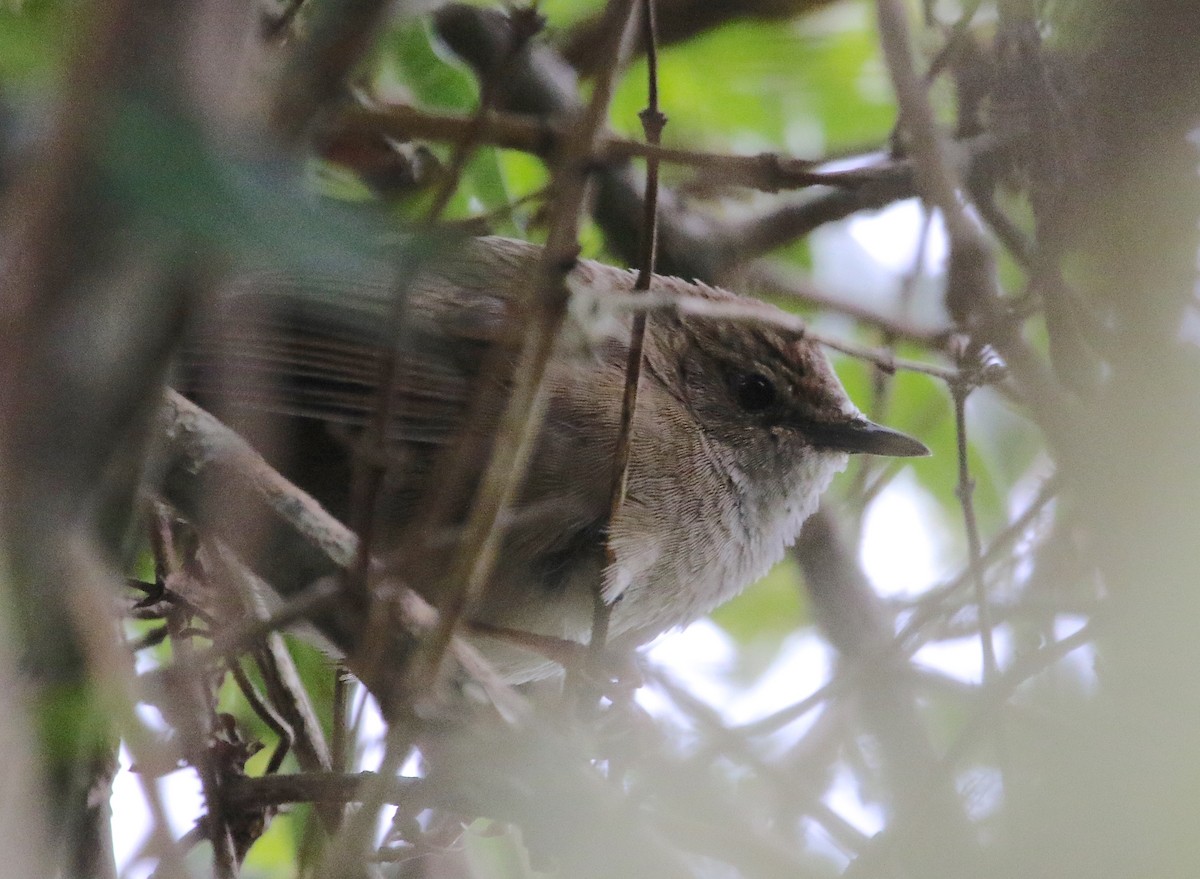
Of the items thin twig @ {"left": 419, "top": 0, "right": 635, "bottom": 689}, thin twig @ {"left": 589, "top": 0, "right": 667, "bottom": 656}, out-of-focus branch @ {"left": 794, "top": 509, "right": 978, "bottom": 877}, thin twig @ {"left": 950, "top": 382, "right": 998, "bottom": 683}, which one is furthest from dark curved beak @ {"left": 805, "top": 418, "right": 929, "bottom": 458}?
thin twig @ {"left": 419, "top": 0, "right": 635, "bottom": 689}

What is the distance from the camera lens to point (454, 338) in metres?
3.70

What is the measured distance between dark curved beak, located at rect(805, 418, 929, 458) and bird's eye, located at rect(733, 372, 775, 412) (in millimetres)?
182

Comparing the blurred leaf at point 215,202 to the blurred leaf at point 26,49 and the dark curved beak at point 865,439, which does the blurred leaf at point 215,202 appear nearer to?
the blurred leaf at point 26,49

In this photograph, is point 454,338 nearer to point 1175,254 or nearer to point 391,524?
point 391,524

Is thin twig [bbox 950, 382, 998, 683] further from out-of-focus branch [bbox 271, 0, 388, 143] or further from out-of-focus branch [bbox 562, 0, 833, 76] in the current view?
out-of-focus branch [bbox 562, 0, 833, 76]

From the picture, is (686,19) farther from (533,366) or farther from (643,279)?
(533,366)

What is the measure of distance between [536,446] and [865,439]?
4.02 feet

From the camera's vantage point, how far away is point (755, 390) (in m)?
4.34

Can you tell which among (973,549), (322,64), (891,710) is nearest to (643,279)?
(973,549)

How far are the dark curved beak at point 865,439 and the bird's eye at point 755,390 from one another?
18 cm

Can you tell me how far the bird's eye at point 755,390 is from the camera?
433 cm

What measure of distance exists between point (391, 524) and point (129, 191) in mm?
2217

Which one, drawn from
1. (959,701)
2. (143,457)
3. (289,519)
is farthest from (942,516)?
(143,457)

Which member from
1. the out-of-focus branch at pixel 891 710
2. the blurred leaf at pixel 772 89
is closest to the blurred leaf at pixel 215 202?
the out-of-focus branch at pixel 891 710
